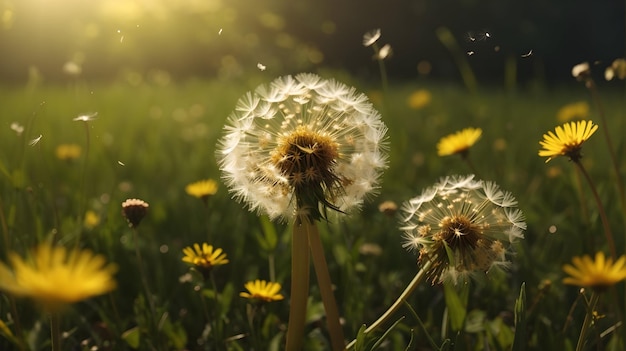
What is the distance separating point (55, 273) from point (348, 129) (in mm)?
783

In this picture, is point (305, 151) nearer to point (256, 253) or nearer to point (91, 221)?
point (256, 253)

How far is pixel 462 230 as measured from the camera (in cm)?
121

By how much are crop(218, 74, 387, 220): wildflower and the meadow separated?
0.08 meters

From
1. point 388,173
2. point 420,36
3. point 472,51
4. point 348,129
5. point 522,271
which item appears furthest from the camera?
point 420,36

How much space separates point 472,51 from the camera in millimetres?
1094

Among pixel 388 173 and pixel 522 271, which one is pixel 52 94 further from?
pixel 522 271

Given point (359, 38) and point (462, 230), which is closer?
point (462, 230)

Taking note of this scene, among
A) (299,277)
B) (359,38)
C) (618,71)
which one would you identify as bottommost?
(299,277)

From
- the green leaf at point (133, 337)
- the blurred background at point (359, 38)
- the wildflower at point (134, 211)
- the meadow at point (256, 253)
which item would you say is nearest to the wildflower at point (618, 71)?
the meadow at point (256, 253)

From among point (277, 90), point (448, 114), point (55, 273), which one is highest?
point (448, 114)

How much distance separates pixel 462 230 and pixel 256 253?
99 cm

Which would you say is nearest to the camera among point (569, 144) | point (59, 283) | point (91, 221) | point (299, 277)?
point (59, 283)

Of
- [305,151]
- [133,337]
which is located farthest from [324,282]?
[133,337]

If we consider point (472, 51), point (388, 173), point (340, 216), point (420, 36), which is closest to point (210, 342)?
point (340, 216)
